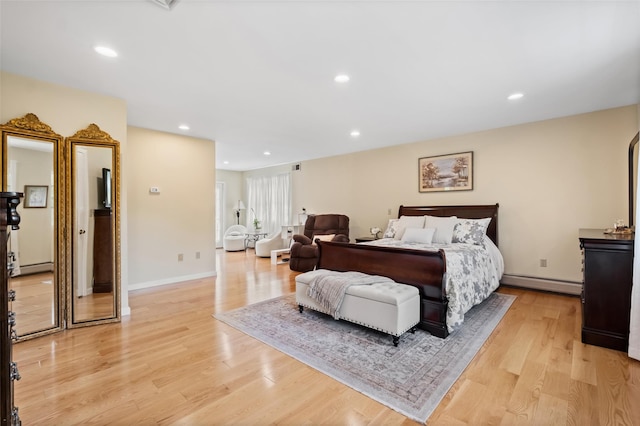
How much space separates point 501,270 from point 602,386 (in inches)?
97.1

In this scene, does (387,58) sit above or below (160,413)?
above

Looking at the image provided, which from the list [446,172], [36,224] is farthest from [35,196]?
[446,172]

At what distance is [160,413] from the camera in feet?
5.62

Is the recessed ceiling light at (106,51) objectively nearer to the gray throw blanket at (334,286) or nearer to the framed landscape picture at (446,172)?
the gray throw blanket at (334,286)

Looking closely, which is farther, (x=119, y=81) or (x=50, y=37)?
(x=119, y=81)

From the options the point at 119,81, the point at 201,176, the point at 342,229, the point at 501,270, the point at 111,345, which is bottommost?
the point at 111,345

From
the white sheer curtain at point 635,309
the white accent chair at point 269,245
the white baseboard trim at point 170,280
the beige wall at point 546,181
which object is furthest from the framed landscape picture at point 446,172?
the white baseboard trim at point 170,280

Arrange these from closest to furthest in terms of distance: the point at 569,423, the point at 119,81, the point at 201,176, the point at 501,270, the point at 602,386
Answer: the point at 569,423, the point at 602,386, the point at 119,81, the point at 501,270, the point at 201,176

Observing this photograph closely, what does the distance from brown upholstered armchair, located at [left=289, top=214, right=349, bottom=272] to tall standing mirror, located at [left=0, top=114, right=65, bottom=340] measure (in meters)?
3.48

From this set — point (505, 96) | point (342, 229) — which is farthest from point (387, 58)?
point (342, 229)

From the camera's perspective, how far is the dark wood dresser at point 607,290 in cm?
245

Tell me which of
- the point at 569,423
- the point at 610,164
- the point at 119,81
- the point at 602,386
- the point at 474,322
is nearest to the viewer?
the point at 569,423

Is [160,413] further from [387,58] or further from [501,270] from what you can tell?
[501,270]

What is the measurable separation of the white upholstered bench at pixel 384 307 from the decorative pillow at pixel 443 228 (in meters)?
1.62
